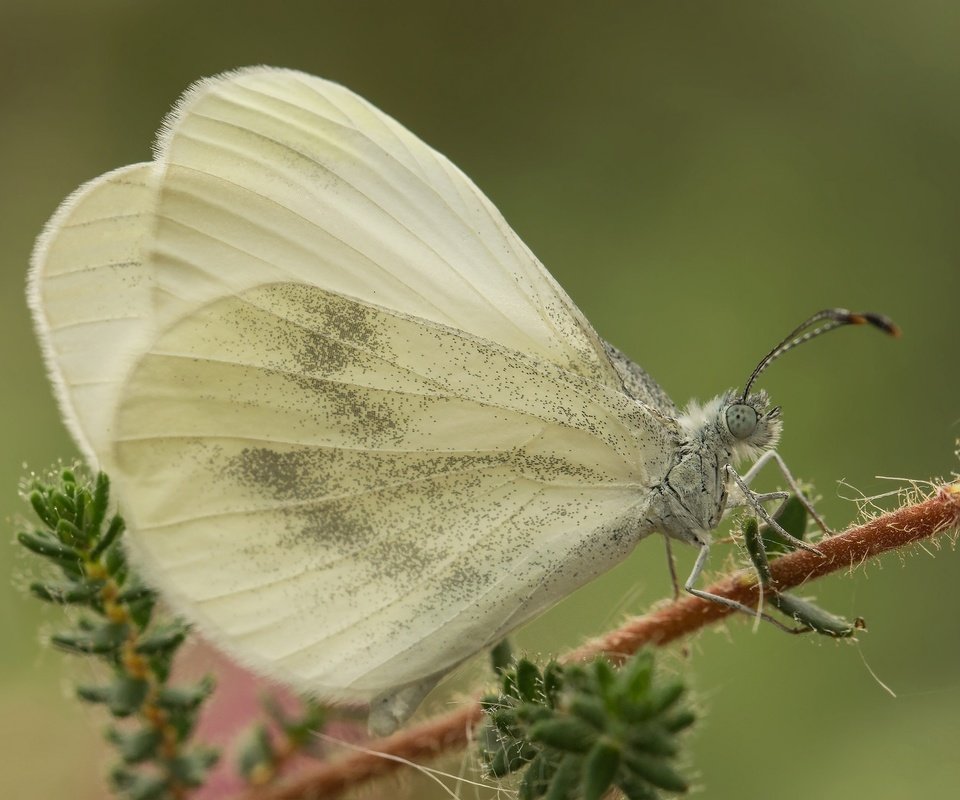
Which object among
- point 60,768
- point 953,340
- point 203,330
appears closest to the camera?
point 203,330

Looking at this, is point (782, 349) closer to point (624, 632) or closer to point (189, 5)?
point (624, 632)

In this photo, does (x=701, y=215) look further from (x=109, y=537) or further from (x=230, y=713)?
(x=109, y=537)

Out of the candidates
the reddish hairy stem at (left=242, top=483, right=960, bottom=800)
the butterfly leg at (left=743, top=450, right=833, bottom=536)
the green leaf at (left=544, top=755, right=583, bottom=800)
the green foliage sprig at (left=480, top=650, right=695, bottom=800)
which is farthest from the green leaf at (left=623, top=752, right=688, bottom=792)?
the butterfly leg at (left=743, top=450, right=833, bottom=536)

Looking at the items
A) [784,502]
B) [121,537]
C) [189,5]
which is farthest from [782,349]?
[189,5]

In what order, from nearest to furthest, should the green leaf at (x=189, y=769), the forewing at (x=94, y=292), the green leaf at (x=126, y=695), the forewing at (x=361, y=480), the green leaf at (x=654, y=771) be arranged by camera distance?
the green leaf at (x=654, y=771), the green leaf at (x=126, y=695), the green leaf at (x=189, y=769), the forewing at (x=361, y=480), the forewing at (x=94, y=292)

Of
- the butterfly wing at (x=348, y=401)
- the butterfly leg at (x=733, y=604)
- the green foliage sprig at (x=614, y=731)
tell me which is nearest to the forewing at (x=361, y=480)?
the butterfly wing at (x=348, y=401)

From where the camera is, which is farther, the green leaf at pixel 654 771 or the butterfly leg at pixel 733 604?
the butterfly leg at pixel 733 604

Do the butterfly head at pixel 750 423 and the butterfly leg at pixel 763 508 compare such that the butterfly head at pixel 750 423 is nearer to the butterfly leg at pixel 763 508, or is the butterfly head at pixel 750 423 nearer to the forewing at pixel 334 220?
the butterfly leg at pixel 763 508
